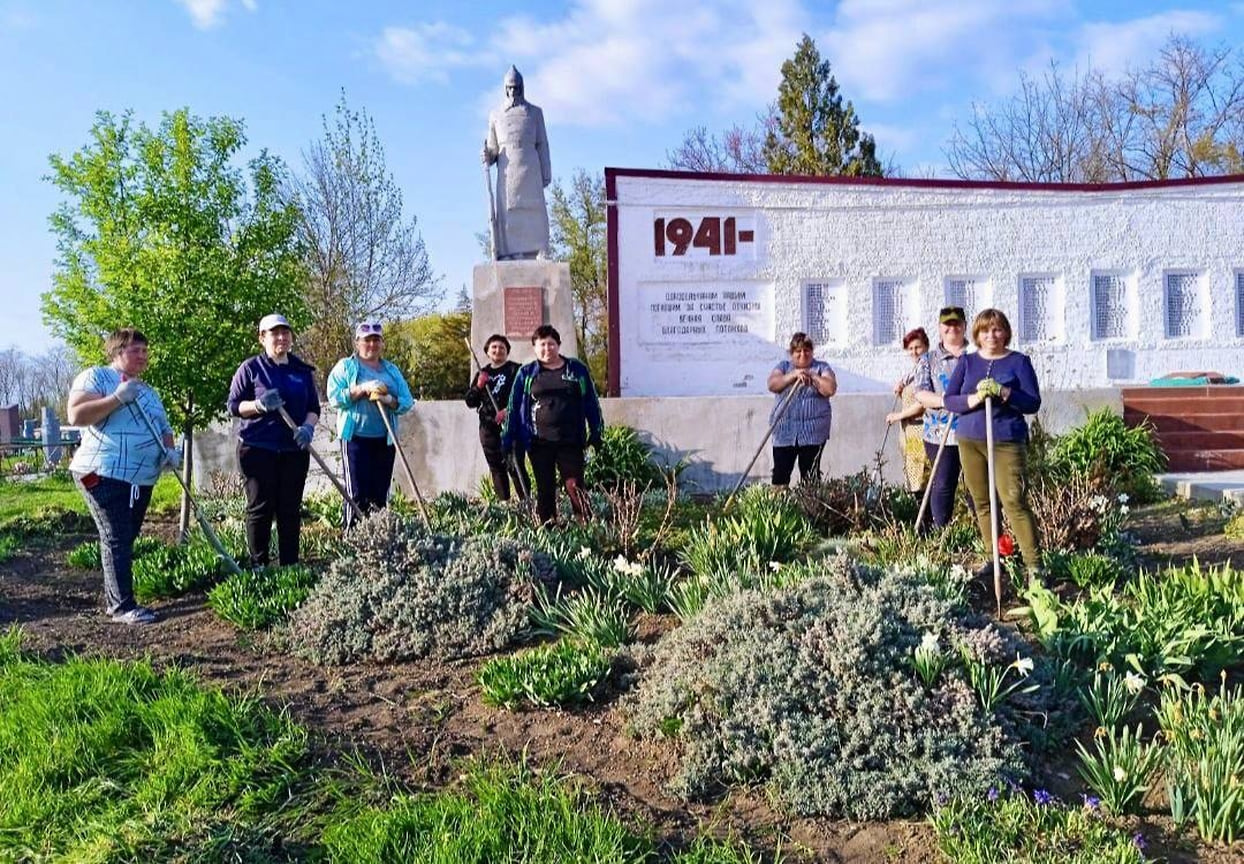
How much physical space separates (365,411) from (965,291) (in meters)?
10.8

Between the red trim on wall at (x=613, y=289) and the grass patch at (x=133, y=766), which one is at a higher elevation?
the red trim on wall at (x=613, y=289)

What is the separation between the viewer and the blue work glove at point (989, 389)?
15.6ft

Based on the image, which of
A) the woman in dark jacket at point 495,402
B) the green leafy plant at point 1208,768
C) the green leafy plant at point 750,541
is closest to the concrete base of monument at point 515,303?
the woman in dark jacket at point 495,402

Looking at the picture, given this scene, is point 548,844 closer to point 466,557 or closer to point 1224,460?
point 466,557

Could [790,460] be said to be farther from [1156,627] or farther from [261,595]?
[261,595]

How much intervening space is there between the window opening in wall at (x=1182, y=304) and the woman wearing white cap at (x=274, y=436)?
13388 mm

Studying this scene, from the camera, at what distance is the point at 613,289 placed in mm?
13039

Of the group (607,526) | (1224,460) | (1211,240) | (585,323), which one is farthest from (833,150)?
(607,526)

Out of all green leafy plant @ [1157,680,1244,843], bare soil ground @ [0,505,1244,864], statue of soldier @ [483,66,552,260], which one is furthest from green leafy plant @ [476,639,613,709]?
statue of soldier @ [483,66,552,260]

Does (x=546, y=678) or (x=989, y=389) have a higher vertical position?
(x=989, y=389)

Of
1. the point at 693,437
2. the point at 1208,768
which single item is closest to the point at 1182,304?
the point at 693,437

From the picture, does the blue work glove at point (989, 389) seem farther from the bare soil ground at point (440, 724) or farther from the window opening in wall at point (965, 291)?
the window opening in wall at point (965, 291)

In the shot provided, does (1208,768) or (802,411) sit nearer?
(1208,768)

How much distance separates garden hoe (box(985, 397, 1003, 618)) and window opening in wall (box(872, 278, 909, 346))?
9.13 metres
